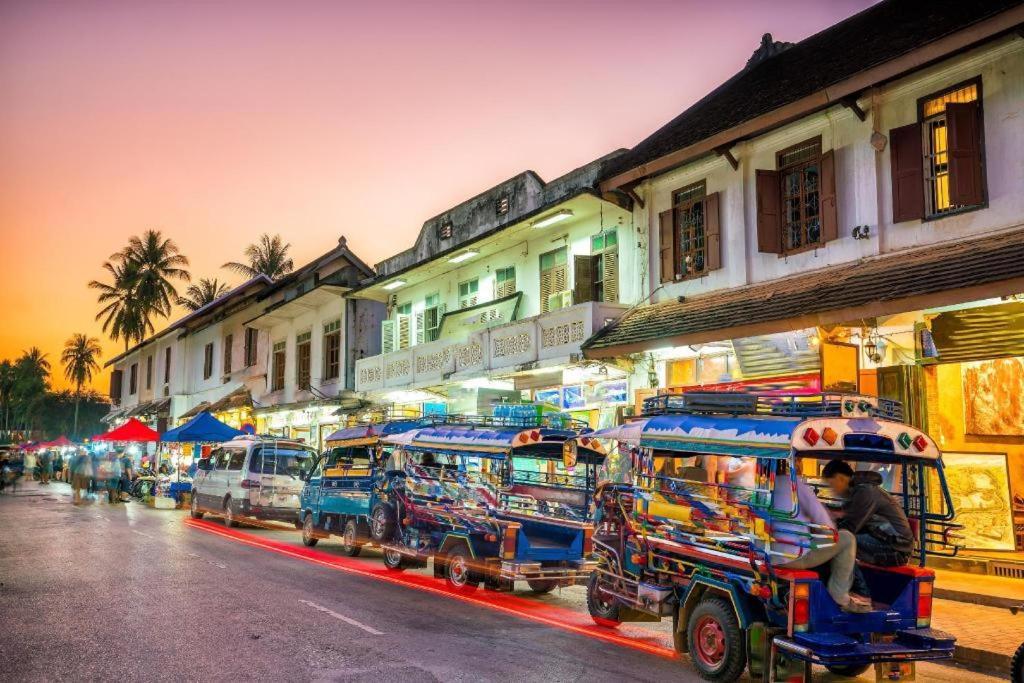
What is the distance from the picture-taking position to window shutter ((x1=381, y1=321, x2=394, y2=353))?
30.7 meters

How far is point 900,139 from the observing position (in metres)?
14.0

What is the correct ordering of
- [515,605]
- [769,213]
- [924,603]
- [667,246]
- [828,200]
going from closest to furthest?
1. [924,603]
2. [515,605]
3. [828,200]
4. [769,213]
5. [667,246]

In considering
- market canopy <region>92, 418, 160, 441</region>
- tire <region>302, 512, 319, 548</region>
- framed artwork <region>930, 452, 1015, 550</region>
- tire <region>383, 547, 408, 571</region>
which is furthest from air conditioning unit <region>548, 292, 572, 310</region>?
market canopy <region>92, 418, 160, 441</region>

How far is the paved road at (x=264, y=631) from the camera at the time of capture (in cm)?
748

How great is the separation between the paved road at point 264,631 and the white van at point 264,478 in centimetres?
585

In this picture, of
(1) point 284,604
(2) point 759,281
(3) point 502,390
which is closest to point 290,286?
(3) point 502,390

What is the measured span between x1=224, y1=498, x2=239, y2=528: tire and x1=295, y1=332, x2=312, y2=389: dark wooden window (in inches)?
550

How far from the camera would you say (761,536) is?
7336mm

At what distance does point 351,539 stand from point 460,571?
4.43m

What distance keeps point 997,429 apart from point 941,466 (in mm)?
6778

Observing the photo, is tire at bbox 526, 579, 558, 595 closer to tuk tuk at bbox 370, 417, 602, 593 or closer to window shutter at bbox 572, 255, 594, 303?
tuk tuk at bbox 370, 417, 602, 593

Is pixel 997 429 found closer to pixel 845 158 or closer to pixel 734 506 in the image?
pixel 845 158

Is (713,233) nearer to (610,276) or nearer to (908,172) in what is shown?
(610,276)

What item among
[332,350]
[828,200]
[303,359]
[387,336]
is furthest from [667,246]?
[303,359]
